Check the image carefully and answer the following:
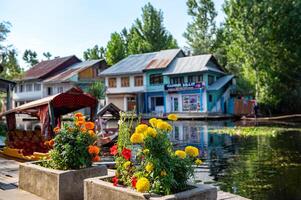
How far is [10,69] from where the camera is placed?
34.2 metres

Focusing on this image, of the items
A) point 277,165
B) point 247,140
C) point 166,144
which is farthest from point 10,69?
point 166,144

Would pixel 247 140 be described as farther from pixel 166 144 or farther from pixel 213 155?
pixel 166 144

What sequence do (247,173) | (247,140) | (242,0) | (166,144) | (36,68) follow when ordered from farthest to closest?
(36,68) < (242,0) < (247,140) < (247,173) < (166,144)

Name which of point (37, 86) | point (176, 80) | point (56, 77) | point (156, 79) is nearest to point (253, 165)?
point (176, 80)

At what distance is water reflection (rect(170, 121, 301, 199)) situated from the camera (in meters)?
9.88

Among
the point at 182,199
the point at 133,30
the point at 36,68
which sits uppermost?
the point at 133,30

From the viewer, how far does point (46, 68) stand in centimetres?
5972

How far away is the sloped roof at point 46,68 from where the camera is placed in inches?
2273

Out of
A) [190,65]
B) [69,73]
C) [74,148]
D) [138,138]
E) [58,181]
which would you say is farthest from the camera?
[69,73]

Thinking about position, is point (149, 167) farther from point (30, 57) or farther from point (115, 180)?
point (30, 57)

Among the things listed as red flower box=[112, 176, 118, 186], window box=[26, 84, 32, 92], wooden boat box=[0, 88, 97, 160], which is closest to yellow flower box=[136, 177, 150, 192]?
red flower box=[112, 176, 118, 186]

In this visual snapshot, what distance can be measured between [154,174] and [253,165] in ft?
31.4

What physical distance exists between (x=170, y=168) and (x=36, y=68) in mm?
61971

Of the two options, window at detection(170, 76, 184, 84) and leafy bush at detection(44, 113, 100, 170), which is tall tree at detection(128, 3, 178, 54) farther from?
leafy bush at detection(44, 113, 100, 170)
